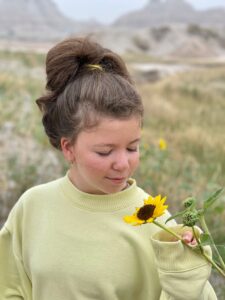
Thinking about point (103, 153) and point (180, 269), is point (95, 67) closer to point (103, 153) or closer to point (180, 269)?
point (103, 153)

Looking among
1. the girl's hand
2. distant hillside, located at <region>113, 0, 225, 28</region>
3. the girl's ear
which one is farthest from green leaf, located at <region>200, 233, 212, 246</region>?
distant hillside, located at <region>113, 0, 225, 28</region>

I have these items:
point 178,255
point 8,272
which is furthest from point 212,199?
point 8,272

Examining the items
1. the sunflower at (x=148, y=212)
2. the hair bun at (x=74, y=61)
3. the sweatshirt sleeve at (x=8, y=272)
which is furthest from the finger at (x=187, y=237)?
the sweatshirt sleeve at (x=8, y=272)

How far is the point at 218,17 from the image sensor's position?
10394 cm

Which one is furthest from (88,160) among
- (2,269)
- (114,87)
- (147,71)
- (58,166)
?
(147,71)

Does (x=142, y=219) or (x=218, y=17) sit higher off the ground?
(x=142, y=219)

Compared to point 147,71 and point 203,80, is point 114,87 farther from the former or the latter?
point 147,71

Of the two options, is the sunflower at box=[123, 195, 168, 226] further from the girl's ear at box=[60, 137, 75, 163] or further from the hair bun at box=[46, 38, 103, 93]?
the hair bun at box=[46, 38, 103, 93]

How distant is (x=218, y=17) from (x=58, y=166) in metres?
104

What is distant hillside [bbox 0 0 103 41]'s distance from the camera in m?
93.0

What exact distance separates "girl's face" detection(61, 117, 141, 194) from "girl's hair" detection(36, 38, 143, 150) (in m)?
0.03

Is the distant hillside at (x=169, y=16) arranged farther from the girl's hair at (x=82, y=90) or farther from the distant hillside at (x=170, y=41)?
the girl's hair at (x=82, y=90)

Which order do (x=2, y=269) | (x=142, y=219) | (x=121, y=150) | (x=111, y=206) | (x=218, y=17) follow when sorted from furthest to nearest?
1. (x=218, y=17)
2. (x=2, y=269)
3. (x=111, y=206)
4. (x=121, y=150)
5. (x=142, y=219)

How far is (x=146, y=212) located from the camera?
149cm
